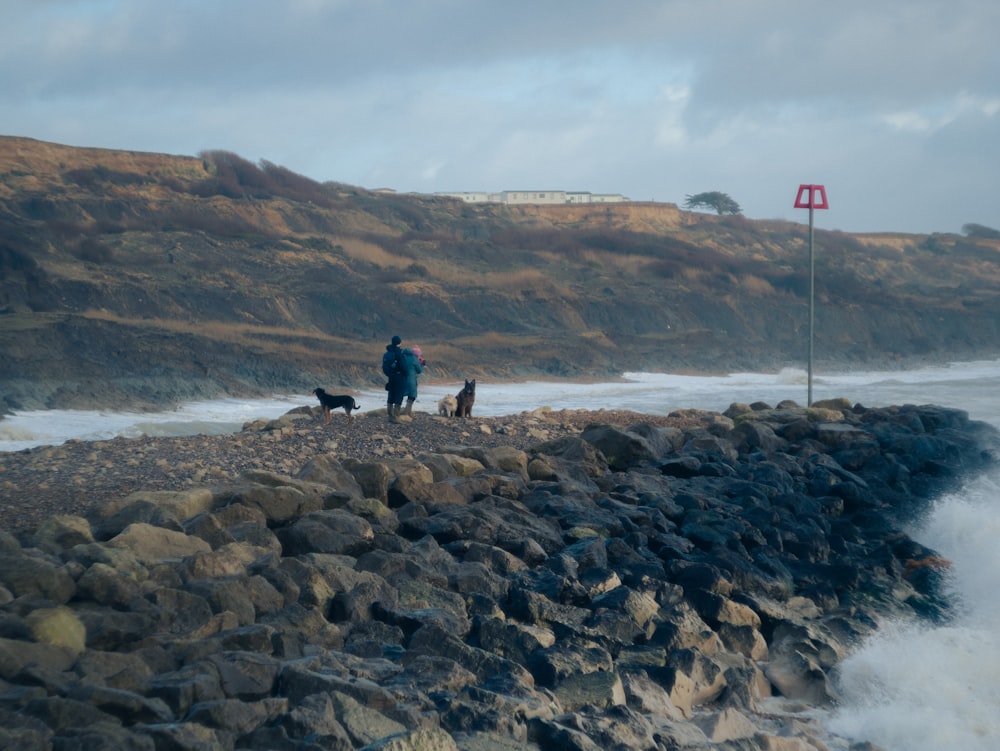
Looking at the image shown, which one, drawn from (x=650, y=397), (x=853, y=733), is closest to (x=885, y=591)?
(x=853, y=733)

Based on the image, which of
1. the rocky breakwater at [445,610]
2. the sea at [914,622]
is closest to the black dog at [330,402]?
the rocky breakwater at [445,610]

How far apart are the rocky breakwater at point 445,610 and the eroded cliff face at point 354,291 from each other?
16307 millimetres

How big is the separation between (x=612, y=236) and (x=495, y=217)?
6792 mm

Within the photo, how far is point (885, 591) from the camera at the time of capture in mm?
8609

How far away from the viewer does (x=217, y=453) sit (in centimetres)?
1052

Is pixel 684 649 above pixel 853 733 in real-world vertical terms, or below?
above

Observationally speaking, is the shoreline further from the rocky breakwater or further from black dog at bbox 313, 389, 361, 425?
the rocky breakwater

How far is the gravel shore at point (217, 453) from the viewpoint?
8.45m

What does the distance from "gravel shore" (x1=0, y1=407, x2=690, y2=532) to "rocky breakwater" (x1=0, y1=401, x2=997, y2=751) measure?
2.86 ft

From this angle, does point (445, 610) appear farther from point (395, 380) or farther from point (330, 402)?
point (395, 380)

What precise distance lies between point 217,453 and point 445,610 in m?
4.87

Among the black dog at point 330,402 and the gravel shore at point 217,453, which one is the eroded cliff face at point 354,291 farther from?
the gravel shore at point 217,453

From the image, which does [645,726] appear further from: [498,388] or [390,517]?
[498,388]

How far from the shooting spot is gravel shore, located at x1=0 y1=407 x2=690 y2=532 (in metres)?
8.45
